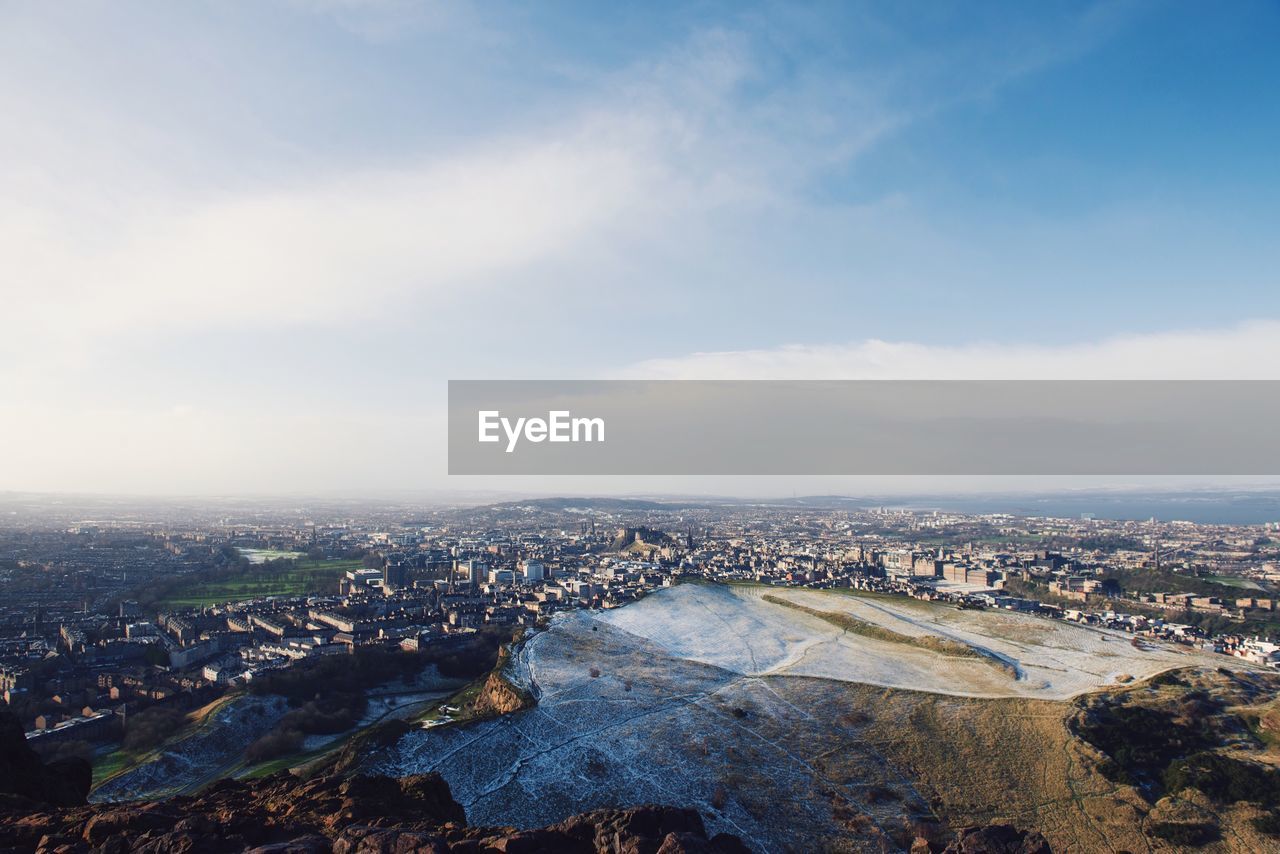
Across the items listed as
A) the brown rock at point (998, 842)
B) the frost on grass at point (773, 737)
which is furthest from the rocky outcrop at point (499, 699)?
the brown rock at point (998, 842)

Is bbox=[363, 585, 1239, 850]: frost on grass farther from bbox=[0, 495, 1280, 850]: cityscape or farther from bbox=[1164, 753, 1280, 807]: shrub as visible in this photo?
bbox=[1164, 753, 1280, 807]: shrub

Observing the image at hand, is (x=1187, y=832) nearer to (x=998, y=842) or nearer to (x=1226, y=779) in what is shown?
(x=1226, y=779)

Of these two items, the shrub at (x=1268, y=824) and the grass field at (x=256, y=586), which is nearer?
the shrub at (x=1268, y=824)

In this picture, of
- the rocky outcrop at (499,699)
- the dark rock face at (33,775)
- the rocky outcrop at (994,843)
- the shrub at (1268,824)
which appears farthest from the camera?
the rocky outcrop at (499,699)

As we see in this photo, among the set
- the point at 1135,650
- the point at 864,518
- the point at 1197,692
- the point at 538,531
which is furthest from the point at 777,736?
the point at 864,518

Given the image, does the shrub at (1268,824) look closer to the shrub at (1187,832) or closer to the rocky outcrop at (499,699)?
the shrub at (1187,832)

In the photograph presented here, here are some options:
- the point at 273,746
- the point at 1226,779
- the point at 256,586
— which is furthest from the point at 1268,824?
the point at 256,586

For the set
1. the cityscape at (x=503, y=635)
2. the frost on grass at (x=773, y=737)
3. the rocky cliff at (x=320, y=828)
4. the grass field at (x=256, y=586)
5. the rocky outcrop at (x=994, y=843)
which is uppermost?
the rocky cliff at (x=320, y=828)

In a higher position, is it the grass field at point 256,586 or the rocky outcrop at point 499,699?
the rocky outcrop at point 499,699
